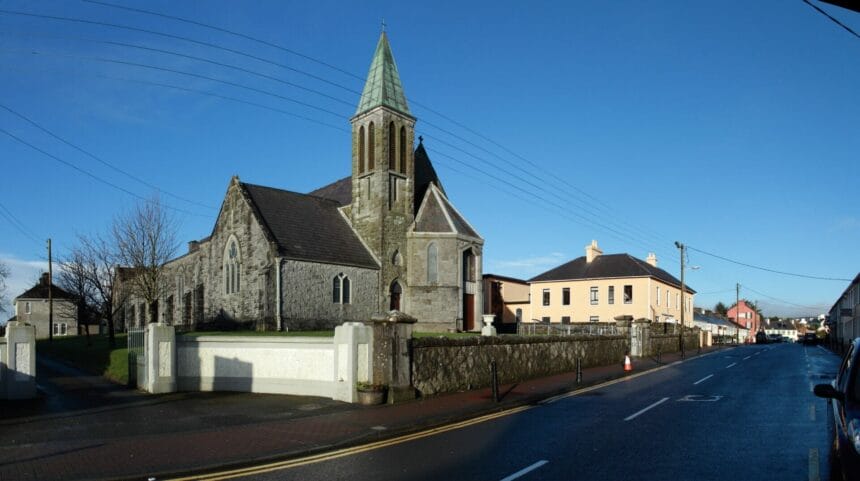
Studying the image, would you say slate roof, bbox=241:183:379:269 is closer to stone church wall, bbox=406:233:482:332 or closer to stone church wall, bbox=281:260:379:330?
stone church wall, bbox=281:260:379:330

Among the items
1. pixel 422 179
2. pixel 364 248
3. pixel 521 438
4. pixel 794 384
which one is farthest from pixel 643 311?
pixel 521 438

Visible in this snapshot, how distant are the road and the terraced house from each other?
4102 centimetres

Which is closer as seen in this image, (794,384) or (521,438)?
(521,438)

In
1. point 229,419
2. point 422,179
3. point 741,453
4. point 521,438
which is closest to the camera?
point 741,453

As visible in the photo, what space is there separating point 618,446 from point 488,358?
385 inches

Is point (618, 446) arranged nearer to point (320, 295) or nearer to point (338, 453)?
point (338, 453)

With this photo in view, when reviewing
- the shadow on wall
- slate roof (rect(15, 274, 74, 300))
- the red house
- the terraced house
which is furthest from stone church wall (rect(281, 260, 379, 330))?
the red house

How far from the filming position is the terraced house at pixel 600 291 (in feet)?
186

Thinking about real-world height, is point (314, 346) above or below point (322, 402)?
above

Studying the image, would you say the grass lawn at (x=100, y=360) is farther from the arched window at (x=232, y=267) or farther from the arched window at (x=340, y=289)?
the arched window at (x=340, y=289)

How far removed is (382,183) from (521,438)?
3039cm

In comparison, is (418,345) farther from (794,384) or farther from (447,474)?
(794,384)

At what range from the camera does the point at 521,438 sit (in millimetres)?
11039

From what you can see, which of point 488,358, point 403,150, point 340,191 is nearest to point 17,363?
point 488,358
